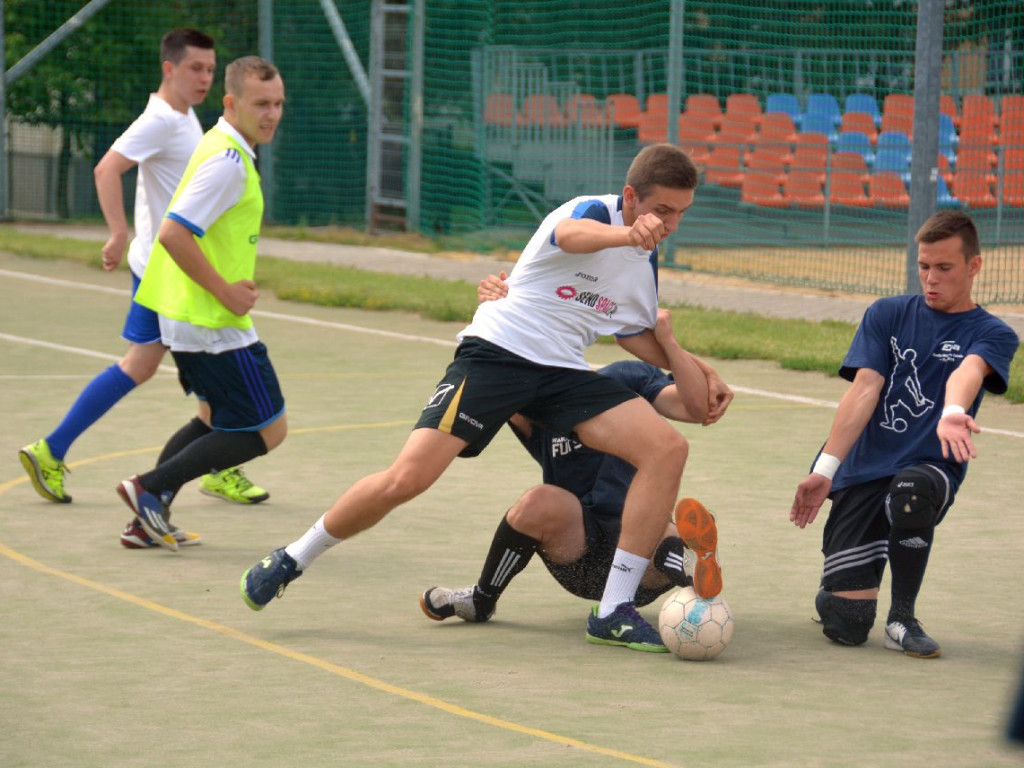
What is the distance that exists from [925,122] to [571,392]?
27.2ft

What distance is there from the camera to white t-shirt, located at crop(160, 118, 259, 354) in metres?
6.46

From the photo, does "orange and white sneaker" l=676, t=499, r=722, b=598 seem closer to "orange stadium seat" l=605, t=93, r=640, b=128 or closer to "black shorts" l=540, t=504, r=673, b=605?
"black shorts" l=540, t=504, r=673, b=605

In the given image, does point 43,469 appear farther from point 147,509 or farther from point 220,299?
point 220,299

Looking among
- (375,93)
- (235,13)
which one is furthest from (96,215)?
(375,93)

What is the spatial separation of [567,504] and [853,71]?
50.2 feet

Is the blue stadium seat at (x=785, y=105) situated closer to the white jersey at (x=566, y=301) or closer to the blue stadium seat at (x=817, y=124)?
the blue stadium seat at (x=817, y=124)

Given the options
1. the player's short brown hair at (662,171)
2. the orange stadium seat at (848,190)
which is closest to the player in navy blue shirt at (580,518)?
the player's short brown hair at (662,171)

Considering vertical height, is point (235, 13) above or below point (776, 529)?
above

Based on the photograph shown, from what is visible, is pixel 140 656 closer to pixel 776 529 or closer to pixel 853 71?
pixel 776 529

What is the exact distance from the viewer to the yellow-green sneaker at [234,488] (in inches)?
298

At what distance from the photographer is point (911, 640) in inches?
207

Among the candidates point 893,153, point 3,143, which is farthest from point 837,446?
point 3,143

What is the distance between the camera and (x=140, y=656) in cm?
513

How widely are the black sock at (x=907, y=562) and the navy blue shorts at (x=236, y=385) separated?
2590 millimetres
